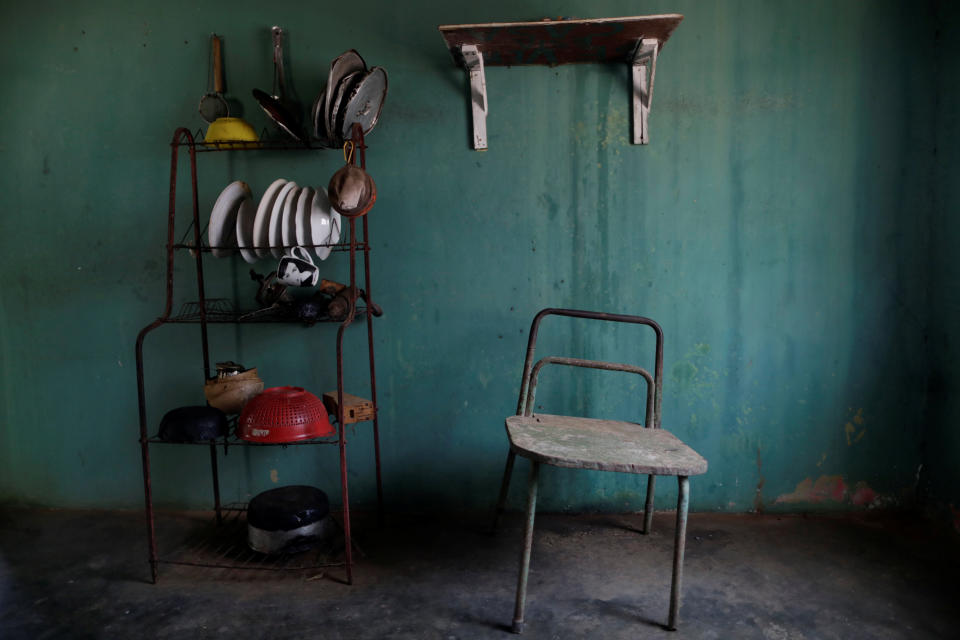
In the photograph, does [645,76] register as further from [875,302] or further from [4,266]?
[4,266]

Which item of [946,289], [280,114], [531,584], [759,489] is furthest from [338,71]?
[946,289]

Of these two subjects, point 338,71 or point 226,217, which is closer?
point 338,71

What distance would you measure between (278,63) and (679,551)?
2.41m

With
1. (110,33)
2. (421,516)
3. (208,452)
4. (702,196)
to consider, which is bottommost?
(421,516)

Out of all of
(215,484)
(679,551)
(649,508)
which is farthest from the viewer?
(215,484)

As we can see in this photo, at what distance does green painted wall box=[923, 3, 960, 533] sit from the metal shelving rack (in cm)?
235

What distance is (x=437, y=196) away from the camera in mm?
2701

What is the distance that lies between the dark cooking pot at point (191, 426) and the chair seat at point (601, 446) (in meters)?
1.07

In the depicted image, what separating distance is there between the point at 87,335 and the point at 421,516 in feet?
5.64

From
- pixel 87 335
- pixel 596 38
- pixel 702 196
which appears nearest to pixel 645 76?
pixel 596 38

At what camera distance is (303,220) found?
2.43 metres

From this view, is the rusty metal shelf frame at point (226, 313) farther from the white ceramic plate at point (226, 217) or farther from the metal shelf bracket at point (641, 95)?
the metal shelf bracket at point (641, 95)

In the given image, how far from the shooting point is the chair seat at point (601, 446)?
181 centimetres

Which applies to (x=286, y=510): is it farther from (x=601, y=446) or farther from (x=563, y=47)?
(x=563, y=47)
